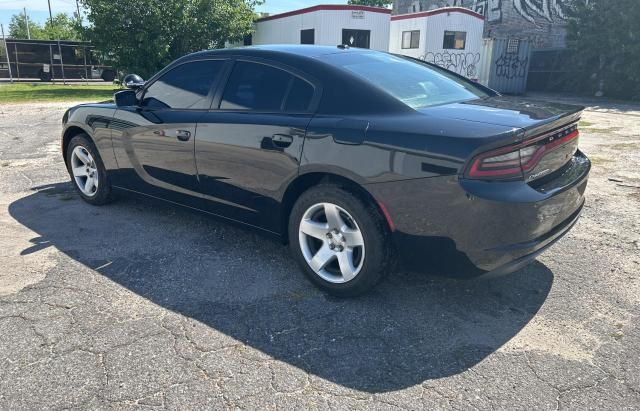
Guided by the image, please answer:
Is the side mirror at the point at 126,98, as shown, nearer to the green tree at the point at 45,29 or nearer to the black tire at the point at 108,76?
the black tire at the point at 108,76

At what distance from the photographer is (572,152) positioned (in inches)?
130

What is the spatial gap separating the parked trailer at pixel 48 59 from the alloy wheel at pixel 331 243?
2992 centimetres

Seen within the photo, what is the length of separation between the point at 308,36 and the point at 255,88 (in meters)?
19.1

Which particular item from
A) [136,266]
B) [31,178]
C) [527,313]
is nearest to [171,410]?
[136,266]

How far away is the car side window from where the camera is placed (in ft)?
12.9

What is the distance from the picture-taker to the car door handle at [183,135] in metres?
3.90

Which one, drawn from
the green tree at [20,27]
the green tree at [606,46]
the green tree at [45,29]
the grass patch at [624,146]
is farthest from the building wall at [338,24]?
the green tree at [20,27]

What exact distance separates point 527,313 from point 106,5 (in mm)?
21312

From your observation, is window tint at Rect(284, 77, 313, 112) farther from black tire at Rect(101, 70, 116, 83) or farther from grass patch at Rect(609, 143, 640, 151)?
black tire at Rect(101, 70, 116, 83)

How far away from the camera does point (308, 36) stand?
21609 mm

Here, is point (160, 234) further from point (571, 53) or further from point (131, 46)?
point (571, 53)

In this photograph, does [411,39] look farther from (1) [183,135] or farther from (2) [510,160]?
(2) [510,160]

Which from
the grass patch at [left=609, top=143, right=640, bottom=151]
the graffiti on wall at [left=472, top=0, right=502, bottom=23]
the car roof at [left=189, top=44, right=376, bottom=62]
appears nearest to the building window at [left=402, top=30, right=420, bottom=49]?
the graffiti on wall at [left=472, top=0, right=502, bottom=23]

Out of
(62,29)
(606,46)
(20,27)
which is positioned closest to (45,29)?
(62,29)
